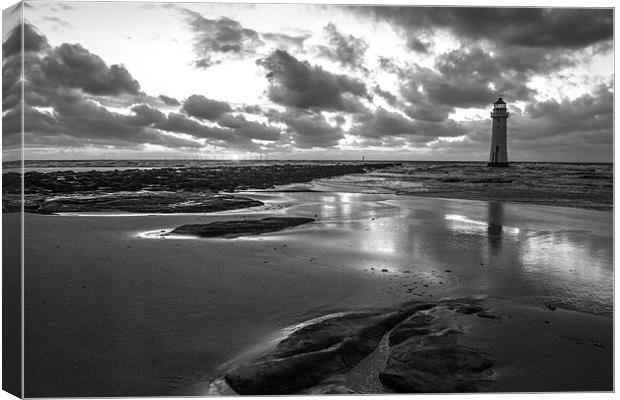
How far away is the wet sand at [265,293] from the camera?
3.16 meters

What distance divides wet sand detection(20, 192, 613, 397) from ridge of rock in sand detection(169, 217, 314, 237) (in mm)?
468

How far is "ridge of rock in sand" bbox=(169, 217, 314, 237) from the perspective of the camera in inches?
313

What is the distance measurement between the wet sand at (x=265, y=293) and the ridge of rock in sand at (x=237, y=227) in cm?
47

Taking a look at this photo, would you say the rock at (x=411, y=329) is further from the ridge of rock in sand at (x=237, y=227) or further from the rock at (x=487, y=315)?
the ridge of rock in sand at (x=237, y=227)

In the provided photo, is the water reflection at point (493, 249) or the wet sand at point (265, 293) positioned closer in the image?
the wet sand at point (265, 293)

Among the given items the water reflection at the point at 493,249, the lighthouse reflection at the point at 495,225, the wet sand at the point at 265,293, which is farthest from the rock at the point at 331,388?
the lighthouse reflection at the point at 495,225

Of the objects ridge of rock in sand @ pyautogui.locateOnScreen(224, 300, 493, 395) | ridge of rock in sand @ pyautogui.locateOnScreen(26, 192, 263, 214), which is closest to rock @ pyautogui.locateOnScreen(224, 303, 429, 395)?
ridge of rock in sand @ pyautogui.locateOnScreen(224, 300, 493, 395)

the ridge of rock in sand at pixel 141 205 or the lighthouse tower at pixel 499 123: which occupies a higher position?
the lighthouse tower at pixel 499 123

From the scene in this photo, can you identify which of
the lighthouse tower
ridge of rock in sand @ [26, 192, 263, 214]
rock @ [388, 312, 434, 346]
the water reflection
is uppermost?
the lighthouse tower

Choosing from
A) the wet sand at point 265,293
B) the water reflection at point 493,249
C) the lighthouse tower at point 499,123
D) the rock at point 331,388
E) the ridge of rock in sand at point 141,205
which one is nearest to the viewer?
the rock at point 331,388

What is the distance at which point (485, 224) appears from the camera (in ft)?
30.6

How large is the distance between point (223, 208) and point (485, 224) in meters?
6.67

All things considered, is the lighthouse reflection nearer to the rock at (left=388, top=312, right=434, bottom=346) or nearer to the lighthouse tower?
the lighthouse tower

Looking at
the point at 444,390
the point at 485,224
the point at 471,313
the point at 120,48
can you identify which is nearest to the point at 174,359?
the point at 444,390
